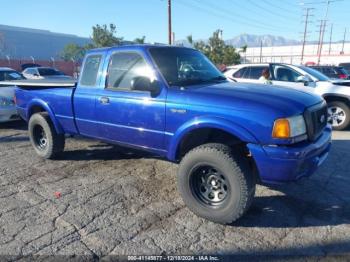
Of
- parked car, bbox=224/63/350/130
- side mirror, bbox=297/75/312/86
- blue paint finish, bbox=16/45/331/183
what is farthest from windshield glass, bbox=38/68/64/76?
blue paint finish, bbox=16/45/331/183

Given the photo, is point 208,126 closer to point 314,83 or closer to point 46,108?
point 46,108

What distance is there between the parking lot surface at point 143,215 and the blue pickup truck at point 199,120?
14.9 inches

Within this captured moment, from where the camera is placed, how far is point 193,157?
12.6ft

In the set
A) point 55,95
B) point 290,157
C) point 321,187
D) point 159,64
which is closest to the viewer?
point 290,157

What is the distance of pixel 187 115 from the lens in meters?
3.94

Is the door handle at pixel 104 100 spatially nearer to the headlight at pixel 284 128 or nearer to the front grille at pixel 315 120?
the headlight at pixel 284 128

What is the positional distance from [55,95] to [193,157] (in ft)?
9.59

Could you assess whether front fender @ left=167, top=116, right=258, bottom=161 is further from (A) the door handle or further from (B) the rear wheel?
(B) the rear wheel

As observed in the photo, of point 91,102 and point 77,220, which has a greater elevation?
point 91,102

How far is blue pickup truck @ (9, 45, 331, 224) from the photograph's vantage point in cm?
347

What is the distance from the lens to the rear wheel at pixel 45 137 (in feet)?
19.5

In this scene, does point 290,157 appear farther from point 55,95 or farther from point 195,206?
point 55,95

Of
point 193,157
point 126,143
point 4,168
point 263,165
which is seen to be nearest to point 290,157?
point 263,165

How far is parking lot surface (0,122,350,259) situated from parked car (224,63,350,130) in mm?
3377
